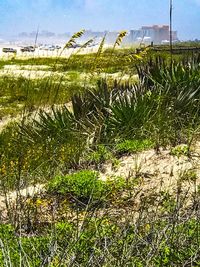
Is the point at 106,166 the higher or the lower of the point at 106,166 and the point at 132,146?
the lower

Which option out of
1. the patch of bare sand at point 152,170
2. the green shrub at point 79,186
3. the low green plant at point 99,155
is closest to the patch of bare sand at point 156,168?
the patch of bare sand at point 152,170

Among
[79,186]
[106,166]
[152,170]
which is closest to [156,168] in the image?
[152,170]

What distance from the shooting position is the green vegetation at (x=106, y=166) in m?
4.60

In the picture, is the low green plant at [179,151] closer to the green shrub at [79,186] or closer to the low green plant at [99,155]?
the low green plant at [99,155]

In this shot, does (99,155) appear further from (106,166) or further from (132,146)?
(132,146)

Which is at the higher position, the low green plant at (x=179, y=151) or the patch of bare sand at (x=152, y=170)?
the low green plant at (x=179, y=151)

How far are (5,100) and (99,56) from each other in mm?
12747

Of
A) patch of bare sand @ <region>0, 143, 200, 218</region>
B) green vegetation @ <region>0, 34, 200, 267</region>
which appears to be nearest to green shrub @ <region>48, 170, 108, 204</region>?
green vegetation @ <region>0, 34, 200, 267</region>

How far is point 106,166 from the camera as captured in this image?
7.38m

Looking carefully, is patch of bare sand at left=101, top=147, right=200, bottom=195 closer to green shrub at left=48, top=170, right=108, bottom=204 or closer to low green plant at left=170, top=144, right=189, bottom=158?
low green plant at left=170, top=144, right=189, bottom=158

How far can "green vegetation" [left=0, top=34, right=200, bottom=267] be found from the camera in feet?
15.1

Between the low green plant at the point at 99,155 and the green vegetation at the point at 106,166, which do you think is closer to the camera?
the green vegetation at the point at 106,166

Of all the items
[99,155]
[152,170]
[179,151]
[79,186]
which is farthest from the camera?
[99,155]

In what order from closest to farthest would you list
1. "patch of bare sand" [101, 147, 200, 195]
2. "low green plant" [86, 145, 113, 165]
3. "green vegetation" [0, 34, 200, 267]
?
"green vegetation" [0, 34, 200, 267] < "patch of bare sand" [101, 147, 200, 195] < "low green plant" [86, 145, 113, 165]
